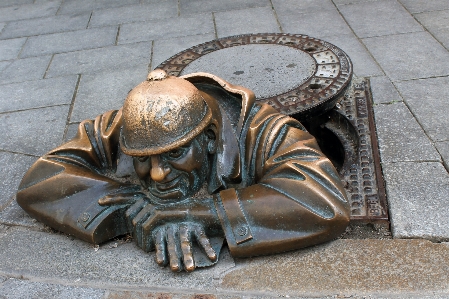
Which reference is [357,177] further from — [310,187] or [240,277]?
[240,277]

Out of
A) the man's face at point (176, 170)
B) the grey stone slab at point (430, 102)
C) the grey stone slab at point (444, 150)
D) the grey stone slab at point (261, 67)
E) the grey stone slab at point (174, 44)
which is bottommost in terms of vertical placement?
the grey stone slab at point (174, 44)

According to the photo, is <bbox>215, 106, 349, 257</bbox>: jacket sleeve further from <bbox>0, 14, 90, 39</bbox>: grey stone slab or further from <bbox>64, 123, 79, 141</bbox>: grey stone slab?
<bbox>0, 14, 90, 39</bbox>: grey stone slab

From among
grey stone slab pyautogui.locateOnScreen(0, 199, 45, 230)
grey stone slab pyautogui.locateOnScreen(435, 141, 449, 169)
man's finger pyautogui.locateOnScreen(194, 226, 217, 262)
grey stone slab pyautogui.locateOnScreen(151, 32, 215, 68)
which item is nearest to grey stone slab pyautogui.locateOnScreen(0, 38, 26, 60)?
grey stone slab pyautogui.locateOnScreen(151, 32, 215, 68)

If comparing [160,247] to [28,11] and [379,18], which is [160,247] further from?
[28,11]

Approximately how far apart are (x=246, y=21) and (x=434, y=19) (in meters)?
1.85

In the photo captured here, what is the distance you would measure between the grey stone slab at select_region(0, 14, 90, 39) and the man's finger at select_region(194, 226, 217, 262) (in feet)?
13.0

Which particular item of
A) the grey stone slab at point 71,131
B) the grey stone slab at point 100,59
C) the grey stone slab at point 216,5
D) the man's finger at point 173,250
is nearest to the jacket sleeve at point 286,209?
the man's finger at point 173,250

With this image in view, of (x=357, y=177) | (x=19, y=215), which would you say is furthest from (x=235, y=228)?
(x=19, y=215)

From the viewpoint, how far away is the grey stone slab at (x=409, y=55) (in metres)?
3.69

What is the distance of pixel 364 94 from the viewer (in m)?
A: 3.51

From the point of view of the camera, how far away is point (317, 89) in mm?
3135

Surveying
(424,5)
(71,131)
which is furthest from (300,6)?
(71,131)

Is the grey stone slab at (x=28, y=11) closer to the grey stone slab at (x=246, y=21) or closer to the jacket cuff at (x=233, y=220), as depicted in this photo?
the grey stone slab at (x=246, y=21)

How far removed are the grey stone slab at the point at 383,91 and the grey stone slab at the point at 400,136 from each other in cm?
6
